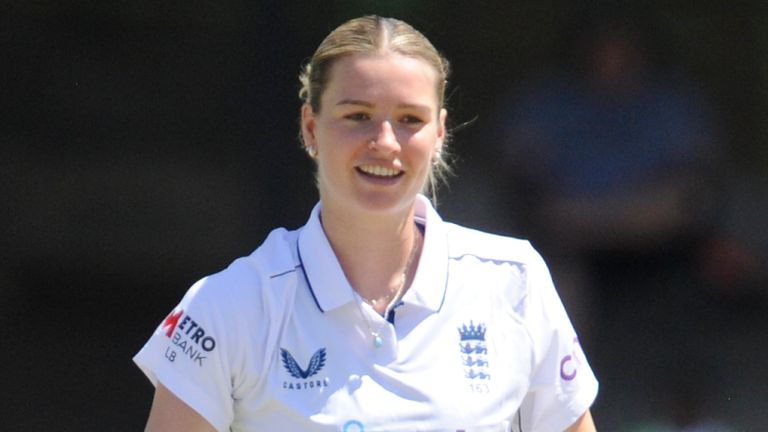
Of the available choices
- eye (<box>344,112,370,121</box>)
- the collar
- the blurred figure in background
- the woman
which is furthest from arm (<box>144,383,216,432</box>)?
the blurred figure in background

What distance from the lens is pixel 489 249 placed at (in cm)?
232

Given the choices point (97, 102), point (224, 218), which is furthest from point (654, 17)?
point (97, 102)

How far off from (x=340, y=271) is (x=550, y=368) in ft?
1.33

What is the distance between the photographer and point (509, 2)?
131 inches

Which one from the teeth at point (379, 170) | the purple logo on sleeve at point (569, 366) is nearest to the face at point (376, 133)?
the teeth at point (379, 170)

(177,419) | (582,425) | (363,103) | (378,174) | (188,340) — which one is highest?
(363,103)

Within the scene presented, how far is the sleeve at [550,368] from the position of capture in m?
2.27

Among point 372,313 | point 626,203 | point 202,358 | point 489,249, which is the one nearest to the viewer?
point 202,358

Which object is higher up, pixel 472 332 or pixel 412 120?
pixel 412 120

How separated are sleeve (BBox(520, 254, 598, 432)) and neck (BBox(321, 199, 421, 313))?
23 centimetres

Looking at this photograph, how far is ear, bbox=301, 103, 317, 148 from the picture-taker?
2.28 meters

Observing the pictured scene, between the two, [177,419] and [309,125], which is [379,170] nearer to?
[309,125]

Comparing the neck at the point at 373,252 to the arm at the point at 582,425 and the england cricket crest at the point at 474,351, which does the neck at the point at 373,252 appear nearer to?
the england cricket crest at the point at 474,351

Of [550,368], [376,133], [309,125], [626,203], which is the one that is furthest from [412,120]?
[626,203]
